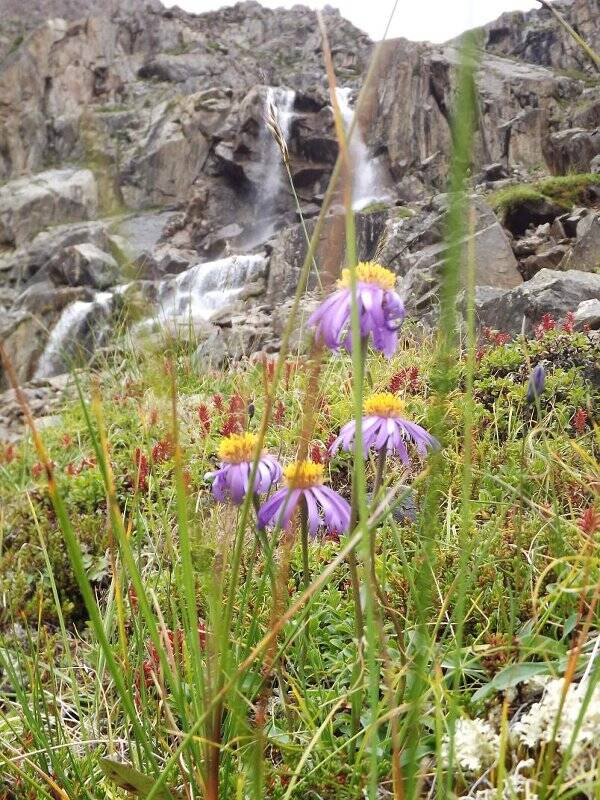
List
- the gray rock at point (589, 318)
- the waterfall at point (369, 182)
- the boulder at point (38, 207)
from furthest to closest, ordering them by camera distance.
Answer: the boulder at point (38, 207)
the waterfall at point (369, 182)
the gray rock at point (589, 318)

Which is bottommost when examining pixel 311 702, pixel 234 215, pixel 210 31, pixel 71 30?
pixel 311 702

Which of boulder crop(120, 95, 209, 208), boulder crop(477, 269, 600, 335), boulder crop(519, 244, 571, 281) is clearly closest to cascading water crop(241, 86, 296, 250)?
boulder crop(120, 95, 209, 208)

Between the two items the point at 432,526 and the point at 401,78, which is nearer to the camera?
the point at 432,526

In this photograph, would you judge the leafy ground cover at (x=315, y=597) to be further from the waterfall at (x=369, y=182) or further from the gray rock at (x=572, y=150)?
the waterfall at (x=369, y=182)

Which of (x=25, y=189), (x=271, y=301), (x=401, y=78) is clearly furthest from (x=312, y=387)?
(x=25, y=189)

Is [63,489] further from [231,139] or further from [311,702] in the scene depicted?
[231,139]

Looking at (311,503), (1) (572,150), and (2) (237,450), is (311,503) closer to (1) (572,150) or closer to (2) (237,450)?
(2) (237,450)

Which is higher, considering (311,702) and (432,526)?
(432,526)

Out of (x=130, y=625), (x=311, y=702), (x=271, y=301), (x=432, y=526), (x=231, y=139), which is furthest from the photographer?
(x=231, y=139)

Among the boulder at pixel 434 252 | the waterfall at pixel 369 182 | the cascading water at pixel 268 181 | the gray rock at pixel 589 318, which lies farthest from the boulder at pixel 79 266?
the gray rock at pixel 589 318
